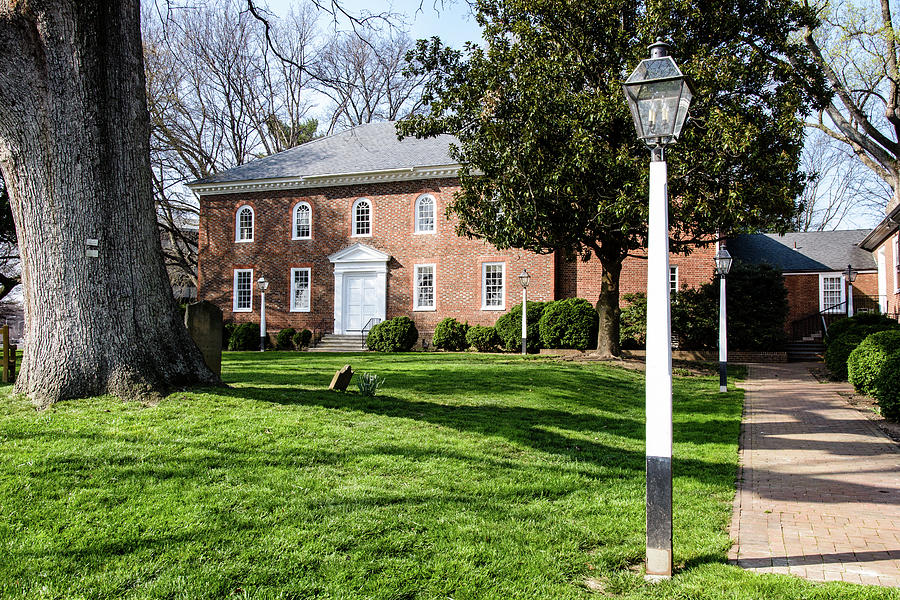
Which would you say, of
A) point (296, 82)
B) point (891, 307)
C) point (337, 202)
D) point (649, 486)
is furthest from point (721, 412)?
point (296, 82)

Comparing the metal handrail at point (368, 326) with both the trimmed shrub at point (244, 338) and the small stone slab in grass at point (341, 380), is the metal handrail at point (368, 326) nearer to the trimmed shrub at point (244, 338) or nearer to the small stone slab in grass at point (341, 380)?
the trimmed shrub at point (244, 338)

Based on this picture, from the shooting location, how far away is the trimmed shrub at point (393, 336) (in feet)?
75.6

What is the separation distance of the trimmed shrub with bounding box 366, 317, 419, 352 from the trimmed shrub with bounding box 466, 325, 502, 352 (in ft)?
7.68

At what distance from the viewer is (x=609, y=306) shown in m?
17.5

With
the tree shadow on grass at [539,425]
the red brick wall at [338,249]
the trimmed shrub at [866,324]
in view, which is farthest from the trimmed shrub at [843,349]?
the red brick wall at [338,249]

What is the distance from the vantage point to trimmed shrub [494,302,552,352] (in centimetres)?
2136

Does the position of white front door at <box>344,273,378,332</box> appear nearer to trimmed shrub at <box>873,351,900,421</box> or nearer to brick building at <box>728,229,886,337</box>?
brick building at <box>728,229,886,337</box>

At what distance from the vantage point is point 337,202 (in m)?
26.0

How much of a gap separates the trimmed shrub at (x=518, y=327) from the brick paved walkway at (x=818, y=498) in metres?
11.1

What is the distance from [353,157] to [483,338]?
1025cm

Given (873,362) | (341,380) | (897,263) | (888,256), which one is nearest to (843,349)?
(873,362)

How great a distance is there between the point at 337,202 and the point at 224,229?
567cm

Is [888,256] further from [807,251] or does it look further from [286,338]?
[286,338]

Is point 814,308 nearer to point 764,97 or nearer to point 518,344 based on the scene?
point 518,344
